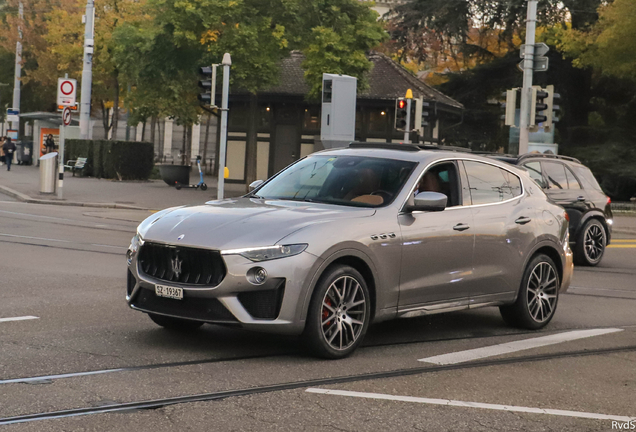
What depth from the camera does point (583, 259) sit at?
16281 mm

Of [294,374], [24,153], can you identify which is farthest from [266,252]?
[24,153]

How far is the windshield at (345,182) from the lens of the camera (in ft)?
26.6

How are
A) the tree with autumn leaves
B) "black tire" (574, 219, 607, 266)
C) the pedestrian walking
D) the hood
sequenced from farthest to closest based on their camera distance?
the pedestrian walking, the tree with autumn leaves, "black tire" (574, 219, 607, 266), the hood

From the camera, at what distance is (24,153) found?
54.2 metres

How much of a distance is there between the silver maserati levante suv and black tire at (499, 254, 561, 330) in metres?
0.01

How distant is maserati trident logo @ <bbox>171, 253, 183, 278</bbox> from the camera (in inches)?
283

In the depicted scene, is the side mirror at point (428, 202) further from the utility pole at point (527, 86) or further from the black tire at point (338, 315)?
the utility pole at point (527, 86)

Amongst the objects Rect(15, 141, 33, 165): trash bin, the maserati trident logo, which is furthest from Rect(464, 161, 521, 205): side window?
Rect(15, 141, 33, 165): trash bin

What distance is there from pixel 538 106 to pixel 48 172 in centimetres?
1379

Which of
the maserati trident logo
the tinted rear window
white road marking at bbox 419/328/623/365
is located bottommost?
white road marking at bbox 419/328/623/365

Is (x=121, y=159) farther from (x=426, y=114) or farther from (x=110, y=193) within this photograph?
(x=426, y=114)

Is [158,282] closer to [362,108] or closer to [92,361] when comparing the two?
[92,361]

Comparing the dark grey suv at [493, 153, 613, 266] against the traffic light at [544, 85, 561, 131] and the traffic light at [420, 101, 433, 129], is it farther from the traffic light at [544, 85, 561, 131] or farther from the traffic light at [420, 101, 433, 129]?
the traffic light at [420, 101, 433, 129]

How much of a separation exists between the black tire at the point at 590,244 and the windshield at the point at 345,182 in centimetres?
856
